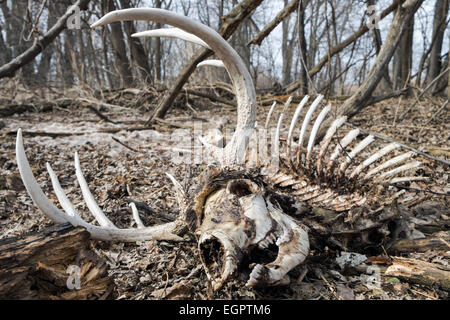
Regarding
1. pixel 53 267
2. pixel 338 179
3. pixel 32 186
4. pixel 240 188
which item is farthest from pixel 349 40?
pixel 53 267

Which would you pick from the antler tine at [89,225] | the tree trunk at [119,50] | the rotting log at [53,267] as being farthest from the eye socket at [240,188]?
the tree trunk at [119,50]

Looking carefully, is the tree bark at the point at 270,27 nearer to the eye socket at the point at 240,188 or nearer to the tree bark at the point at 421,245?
the eye socket at the point at 240,188

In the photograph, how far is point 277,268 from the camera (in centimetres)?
122

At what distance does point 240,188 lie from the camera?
168cm

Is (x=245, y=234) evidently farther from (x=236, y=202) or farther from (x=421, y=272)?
(x=421, y=272)

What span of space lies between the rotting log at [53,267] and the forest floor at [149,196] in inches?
8.4

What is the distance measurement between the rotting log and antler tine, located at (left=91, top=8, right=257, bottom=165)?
111 cm

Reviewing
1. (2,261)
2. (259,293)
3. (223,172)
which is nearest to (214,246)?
(259,293)

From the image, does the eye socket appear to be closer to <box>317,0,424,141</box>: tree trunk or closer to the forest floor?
the forest floor

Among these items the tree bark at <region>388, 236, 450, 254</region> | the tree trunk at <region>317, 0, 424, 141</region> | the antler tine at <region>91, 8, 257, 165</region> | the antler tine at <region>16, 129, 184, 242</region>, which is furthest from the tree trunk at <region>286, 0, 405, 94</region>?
the antler tine at <region>16, 129, 184, 242</region>

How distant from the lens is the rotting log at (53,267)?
3.49 ft

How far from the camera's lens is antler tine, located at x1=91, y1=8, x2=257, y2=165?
5.14 ft

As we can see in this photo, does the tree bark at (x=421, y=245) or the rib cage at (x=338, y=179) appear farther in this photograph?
the rib cage at (x=338, y=179)

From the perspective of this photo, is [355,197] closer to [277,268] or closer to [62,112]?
[277,268]
